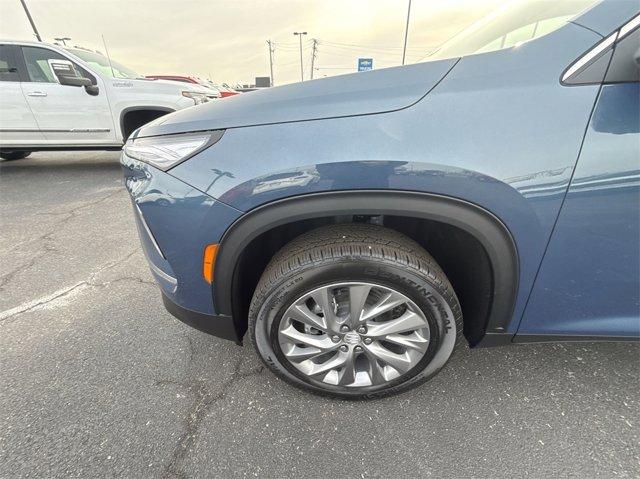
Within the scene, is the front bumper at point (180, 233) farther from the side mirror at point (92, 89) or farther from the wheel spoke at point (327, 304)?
the side mirror at point (92, 89)

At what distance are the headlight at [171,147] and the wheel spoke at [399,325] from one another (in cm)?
99

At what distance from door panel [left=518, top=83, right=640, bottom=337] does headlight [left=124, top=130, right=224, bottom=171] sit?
1259mm

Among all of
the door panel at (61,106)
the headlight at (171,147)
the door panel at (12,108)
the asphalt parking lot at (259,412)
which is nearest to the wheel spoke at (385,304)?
the asphalt parking lot at (259,412)

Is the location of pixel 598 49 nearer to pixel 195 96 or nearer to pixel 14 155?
pixel 195 96

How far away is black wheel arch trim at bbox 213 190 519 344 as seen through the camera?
1.15m

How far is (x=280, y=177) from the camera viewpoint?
1.17m

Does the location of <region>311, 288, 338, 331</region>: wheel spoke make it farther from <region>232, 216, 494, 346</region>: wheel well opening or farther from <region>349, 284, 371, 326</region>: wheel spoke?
<region>232, 216, 494, 346</region>: wheel well opening

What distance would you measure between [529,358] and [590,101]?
1.32 m

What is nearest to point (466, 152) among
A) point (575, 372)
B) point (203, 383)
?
point (575, 372)

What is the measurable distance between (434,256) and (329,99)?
0.84 m

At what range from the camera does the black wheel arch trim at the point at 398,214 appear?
1.15 meters

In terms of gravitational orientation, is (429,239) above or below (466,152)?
below

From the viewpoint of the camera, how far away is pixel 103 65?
5555mm

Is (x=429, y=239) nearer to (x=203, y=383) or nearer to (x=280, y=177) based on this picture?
(x=280, y=177)
